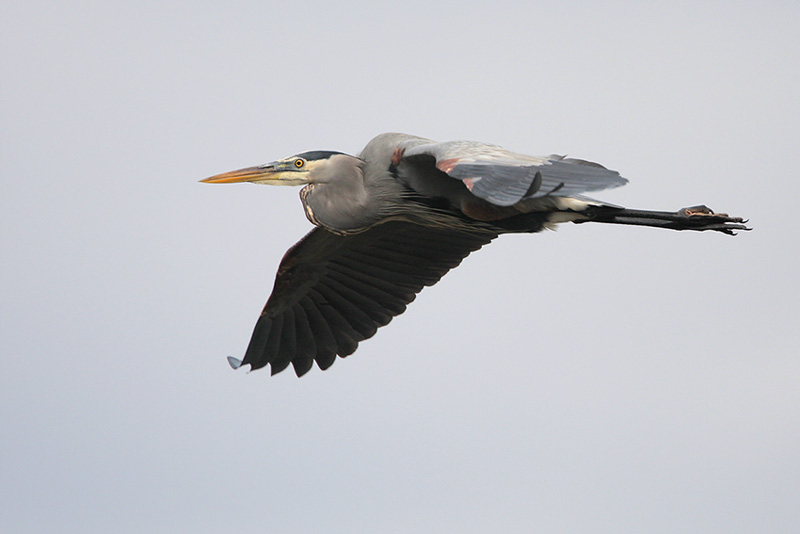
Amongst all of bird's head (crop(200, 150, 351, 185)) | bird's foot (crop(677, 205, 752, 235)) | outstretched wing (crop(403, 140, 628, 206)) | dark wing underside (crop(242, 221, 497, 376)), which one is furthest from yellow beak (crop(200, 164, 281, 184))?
bird's foot (crop(677, 205, 752, 235))

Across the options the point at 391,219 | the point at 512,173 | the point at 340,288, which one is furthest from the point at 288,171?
the point at 512,173

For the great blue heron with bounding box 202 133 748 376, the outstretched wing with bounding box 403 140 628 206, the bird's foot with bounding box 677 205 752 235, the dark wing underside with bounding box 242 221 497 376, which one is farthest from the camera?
the dark wing underside with bounding box 242 221 497 376

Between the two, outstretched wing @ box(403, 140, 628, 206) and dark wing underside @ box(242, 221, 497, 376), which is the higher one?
outstretched wing @ box(403, 140, 628, 206)

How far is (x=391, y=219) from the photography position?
834 cm

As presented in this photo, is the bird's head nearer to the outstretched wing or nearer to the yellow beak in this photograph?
the yellow beak

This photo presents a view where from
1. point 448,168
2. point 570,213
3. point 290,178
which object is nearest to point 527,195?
point 448,168

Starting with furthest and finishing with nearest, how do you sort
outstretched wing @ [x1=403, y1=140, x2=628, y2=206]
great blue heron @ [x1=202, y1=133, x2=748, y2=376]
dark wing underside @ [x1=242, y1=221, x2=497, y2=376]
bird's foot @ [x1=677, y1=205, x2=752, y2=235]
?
dark wing underside @ [x1=242, y1=221, x2=497, y2=376] → bird's foot @ [x1=677, y1=205, x2=752, y2=235] → great blue heron @ [x1=202, y1=133, x2=748, y2=376] → outstretched wing @ [x1=403, y1=140, x2=628, y2=206]

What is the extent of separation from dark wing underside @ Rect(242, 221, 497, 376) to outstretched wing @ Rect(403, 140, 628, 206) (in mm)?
A: 2041

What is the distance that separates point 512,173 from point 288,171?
7.39 feet

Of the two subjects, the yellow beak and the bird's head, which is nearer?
the bird's head

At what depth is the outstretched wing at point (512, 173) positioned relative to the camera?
6383mm

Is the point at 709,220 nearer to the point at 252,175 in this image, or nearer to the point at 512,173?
the point at 512,173

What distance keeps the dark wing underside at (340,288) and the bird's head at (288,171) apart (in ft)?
3.25

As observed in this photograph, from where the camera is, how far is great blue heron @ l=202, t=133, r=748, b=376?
6914 mm
